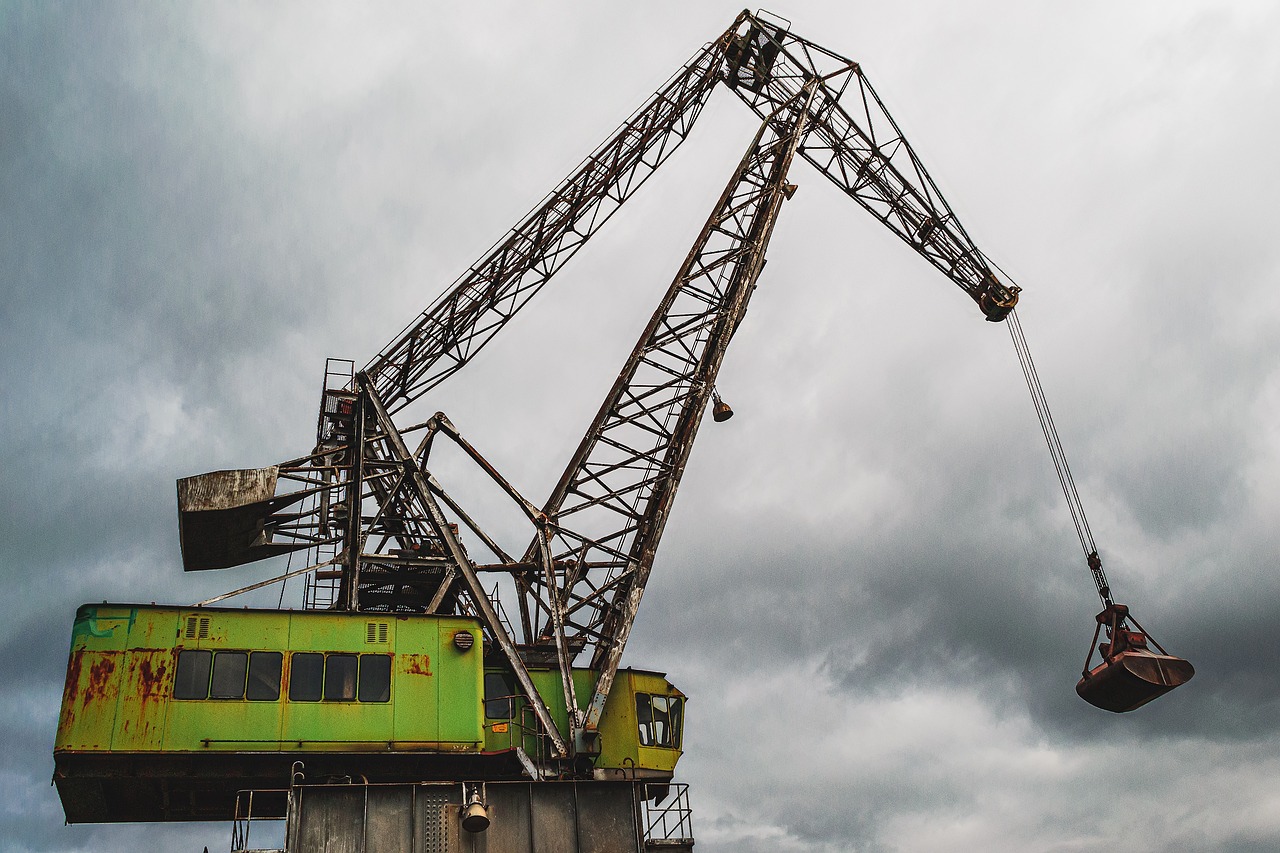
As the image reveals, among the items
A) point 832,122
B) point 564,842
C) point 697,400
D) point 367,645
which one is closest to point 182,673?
point 367,645

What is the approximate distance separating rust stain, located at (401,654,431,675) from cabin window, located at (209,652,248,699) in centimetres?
291

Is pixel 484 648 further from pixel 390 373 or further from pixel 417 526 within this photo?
pixel 390 373

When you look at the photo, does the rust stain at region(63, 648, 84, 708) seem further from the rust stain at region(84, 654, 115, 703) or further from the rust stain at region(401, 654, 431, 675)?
the rust stain at region(401, 654, 431, 675)

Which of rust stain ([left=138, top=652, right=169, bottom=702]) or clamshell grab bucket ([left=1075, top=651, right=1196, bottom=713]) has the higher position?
rust stain ([left=138, top=652, right=169, bottom=702])

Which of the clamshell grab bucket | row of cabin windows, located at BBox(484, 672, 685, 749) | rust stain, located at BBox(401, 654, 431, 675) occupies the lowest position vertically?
the clamshell grab bucket

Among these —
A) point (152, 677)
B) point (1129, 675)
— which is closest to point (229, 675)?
point (152, 677)

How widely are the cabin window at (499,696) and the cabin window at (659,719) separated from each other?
2.81 m

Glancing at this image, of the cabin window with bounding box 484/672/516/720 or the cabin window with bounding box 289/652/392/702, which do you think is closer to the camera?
the cabin window with bounding box 289/652/392/702

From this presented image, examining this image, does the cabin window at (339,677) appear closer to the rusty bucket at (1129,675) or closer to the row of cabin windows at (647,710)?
the row of cabin windows at (647,710)

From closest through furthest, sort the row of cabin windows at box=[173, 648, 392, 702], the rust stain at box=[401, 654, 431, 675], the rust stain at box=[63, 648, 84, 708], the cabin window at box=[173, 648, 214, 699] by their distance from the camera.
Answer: the rust stain at box=[63, 648, 84, 708]
the cabin window at box=[173, 648, 214, 699]
the row of cabin windows at box=[173, 648, 392, 702]
the rust stain at box=[401, 654, 431, 675]

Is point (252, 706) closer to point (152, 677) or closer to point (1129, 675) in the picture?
point (152, 677)

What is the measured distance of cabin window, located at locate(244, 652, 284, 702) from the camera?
1947 centimetres

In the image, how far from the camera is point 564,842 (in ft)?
65.7

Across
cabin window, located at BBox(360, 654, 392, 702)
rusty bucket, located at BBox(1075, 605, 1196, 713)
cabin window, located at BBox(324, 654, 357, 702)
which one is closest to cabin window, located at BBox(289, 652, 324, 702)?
→ cabin window, located at BBox(324, 654, 357, 702)
